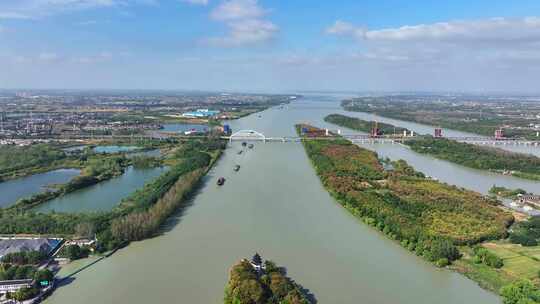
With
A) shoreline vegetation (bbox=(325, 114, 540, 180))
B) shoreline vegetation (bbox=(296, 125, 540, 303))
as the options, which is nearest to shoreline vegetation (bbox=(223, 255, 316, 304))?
shoreline vegetation (bbox=(296, 125, 540, 303))

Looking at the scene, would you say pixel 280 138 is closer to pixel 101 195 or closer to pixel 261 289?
pixel 101 195

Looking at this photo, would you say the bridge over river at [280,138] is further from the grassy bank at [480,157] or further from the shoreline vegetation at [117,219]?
the shoreline vegetation at [117,219]

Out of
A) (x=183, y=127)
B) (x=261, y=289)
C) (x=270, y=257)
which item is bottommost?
(x=270, y=257)

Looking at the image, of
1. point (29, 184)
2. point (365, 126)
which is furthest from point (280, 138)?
point (29, 184)

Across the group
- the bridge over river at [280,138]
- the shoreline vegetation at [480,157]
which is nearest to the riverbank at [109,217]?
the bridge over river at [280,138]

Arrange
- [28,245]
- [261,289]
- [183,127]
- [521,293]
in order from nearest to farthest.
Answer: [261,289]
[521,293]
[28,245]
[183,127]

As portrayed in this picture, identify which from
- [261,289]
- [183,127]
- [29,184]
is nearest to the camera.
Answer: [261,289]

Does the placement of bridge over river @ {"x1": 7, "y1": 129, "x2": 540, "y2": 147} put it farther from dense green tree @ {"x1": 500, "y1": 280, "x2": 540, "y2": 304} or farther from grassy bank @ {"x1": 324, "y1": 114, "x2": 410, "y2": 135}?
dense green tree @ {"x1": 500, "y1": 280, "x2": 540, "y2": 304}
